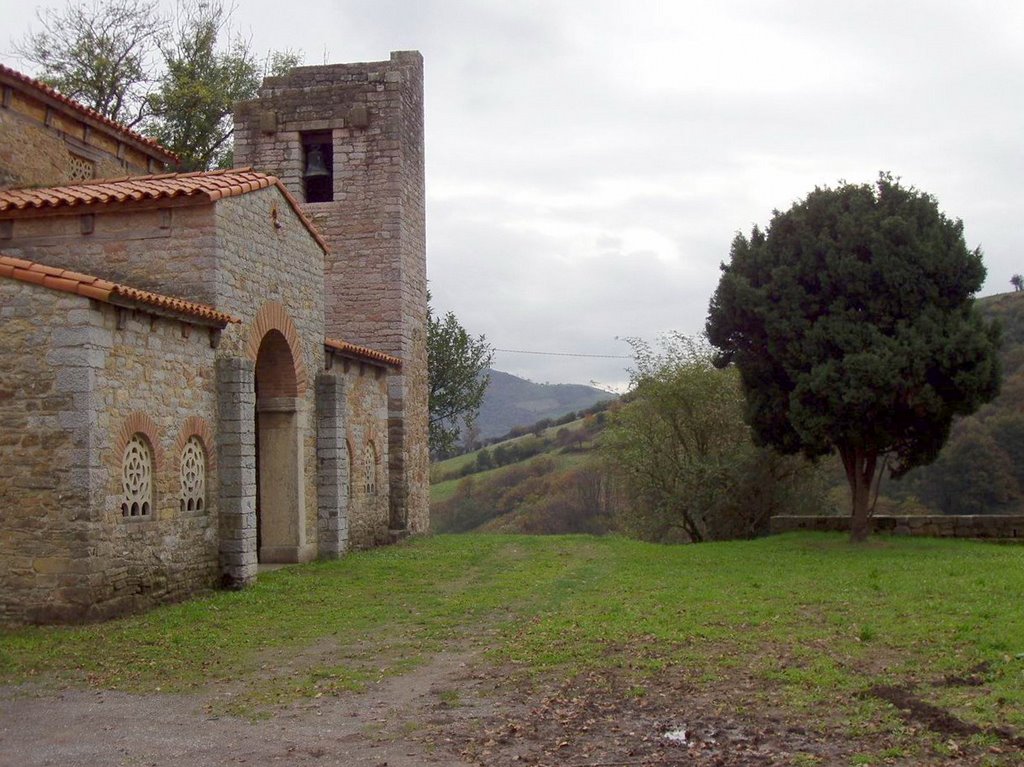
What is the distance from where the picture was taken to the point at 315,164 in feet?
73.5

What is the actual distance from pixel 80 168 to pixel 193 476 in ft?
23.2

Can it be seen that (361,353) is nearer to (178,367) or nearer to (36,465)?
(178,367)

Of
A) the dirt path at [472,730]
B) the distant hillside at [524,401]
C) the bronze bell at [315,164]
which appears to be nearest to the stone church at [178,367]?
the bronze bell at [315,164]

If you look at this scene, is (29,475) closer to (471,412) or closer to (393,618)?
(393,618)

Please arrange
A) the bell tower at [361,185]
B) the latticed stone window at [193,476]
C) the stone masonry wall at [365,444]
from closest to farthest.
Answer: the latticed stone window at [193,476] < the stone masonry wall at [365,444] < the bell tower at [361,185]

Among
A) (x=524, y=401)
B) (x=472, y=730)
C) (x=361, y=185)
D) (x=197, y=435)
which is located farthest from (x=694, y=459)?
(x=524, y=401)

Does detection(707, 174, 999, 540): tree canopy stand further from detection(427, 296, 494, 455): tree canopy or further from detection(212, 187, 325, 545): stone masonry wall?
detection(427, 296, 494, 455): tree canopy

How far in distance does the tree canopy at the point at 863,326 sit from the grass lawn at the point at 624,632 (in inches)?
100

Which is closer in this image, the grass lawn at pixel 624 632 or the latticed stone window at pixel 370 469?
the grass lawn at pixel 624 632

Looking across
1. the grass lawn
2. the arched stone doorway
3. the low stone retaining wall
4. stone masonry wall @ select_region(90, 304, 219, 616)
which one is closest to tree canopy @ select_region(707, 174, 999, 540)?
the low stone retaining wall

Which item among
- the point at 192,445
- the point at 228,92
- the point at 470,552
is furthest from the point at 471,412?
the point at 192,445

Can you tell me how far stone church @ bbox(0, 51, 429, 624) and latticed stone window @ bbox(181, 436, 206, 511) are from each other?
0.09 ft

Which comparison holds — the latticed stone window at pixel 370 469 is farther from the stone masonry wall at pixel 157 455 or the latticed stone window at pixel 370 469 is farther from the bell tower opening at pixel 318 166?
the stone masonry wall at pixel 157 455

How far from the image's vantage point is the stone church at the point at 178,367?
10.4 metres
